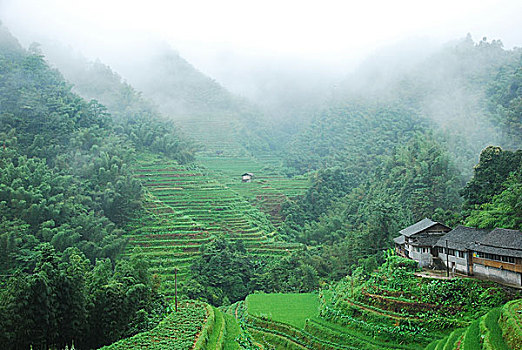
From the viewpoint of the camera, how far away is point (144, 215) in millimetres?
32156

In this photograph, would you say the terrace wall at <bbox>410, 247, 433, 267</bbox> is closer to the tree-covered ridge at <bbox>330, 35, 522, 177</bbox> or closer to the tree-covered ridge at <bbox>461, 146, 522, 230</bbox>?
the tree-covered ridge at <bbox>461, 146, 522, 230</bbox>

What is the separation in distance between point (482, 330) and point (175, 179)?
30.2 meters

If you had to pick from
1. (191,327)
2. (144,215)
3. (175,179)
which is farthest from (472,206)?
(175,179)

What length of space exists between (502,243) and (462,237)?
2.48m

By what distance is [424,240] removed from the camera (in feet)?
65.2

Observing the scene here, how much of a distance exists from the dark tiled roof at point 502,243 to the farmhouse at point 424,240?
2.70m

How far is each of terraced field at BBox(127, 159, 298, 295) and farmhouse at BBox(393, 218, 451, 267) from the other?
12.1 m

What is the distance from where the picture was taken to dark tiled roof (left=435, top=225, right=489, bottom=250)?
17.7m

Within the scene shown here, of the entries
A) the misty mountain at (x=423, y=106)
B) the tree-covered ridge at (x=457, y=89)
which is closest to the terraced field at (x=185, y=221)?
the misty mountain at (x=423, y=106)

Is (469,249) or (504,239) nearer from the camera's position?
(504,239)

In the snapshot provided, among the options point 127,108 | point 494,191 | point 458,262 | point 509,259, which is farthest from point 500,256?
point 127,108

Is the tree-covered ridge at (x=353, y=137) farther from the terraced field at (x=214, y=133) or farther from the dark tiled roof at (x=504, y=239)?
the dark tiled roof at (x=504, y=239)

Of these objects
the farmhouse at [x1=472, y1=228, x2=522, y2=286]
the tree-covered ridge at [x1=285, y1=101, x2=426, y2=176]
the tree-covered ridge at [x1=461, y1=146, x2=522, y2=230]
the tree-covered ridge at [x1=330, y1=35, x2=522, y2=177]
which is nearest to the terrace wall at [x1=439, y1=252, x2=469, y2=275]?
the farmhouse at [x1=472, y1=228, x2=522, y2=286]

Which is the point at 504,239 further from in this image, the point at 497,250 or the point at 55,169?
the point at 55,169
